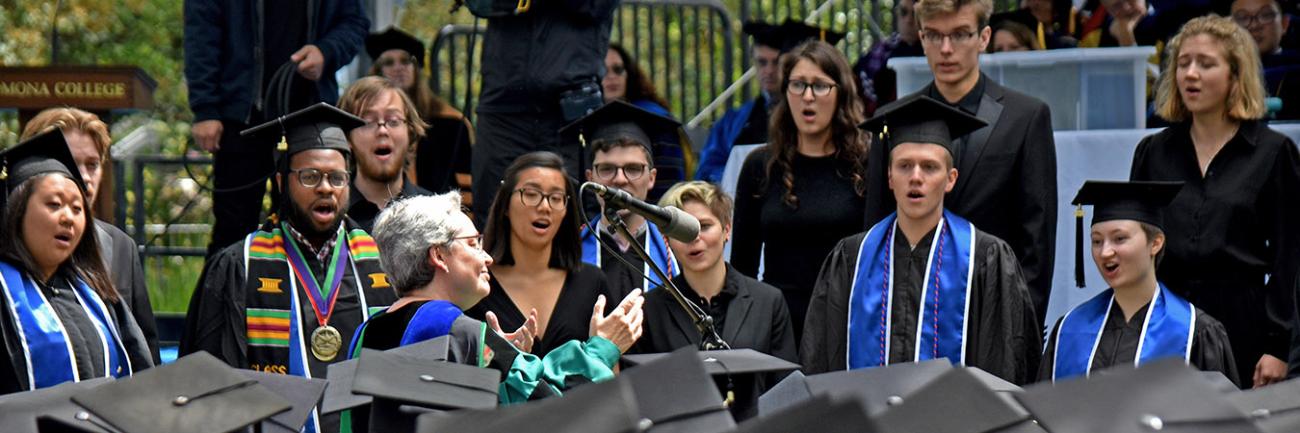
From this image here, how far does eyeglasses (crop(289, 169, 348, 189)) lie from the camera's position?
6.59 m

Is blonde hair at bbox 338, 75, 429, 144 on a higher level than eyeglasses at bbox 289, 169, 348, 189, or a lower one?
higher

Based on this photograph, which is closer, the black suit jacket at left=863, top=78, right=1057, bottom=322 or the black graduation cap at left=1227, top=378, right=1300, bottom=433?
the black graduation cap at left=1227, top=378, right=1300, bottom=433

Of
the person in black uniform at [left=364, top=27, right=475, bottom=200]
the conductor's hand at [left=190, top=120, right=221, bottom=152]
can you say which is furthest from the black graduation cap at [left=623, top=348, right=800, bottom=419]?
the person in black uniform at [left=364, top=27, right=475, bottom=200]

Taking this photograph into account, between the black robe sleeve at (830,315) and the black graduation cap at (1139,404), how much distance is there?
2.20 m

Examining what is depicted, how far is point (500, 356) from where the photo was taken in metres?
5.22

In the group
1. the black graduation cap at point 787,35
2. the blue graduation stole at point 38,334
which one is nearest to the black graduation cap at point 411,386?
the blue graduation stole at point 38,334

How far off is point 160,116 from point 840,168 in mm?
15799

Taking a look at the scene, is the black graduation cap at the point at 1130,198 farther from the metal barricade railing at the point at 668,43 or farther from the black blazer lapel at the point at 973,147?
the metal barricade railing at the point at 668,43

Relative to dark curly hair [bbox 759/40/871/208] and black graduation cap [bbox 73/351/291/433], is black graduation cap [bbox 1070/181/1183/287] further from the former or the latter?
black graduation cap [bbox 73/351/291/433]

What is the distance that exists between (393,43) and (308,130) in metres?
2.87

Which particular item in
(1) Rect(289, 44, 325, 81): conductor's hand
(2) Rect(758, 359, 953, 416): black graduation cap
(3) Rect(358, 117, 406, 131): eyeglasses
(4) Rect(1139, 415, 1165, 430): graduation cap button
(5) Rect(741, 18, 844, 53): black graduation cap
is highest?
(5) Rect(741, 18, 844, 53): black graduation cap

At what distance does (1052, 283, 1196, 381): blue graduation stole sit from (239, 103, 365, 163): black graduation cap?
260 centimetres

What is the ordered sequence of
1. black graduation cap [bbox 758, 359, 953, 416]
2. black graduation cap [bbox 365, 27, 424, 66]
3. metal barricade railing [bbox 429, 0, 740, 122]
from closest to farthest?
black graduation cap [bbox 758, 359, 953, 416]
black graduation cap [bbox 365, 27, 424, 66]
metal barricade railing [bbox 429, 0, 740, 122]

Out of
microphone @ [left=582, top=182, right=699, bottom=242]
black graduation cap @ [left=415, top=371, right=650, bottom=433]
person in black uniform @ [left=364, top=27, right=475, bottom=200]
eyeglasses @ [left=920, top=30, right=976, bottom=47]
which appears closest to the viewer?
black graduation cap @ [left=415, top=371, right=650, bottom=433]
